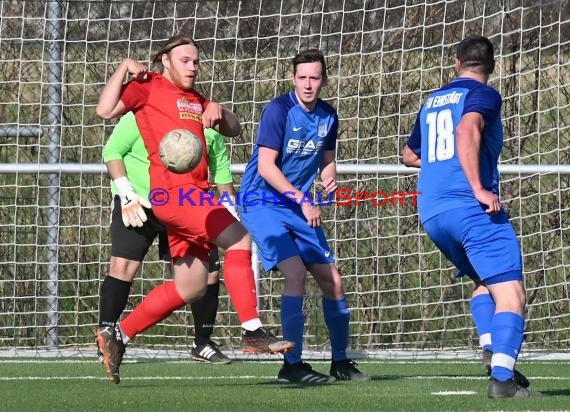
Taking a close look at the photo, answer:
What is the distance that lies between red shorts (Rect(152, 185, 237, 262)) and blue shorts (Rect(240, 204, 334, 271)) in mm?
895

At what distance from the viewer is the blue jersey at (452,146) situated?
21.0 feet

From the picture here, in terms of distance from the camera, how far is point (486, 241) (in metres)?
6.28

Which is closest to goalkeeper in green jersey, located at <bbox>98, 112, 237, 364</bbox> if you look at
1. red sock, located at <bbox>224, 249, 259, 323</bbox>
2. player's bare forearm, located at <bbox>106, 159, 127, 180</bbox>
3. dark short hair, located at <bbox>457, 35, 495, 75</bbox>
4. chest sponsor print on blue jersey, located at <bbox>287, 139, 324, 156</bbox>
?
player's bare forearm, located at <bbox>106, 159, 127, 180</bbox>

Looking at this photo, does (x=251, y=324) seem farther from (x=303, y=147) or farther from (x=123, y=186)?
(x=303, y=147)

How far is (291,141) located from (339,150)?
3.42m

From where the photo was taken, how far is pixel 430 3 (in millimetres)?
10586

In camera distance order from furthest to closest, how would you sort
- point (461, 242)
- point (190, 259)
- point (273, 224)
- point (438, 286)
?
point (438, 286), point (273, 224), point (190, 259), point (461, 242)

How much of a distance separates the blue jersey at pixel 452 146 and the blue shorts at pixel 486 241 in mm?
63

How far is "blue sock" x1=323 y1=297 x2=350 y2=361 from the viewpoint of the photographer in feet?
25.6

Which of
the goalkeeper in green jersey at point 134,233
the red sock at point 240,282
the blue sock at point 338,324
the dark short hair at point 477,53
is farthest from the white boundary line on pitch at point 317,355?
the dark short hair at point 477,53

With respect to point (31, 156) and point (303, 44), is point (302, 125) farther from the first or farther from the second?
point (31, 156)

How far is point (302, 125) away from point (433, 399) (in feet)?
6.60

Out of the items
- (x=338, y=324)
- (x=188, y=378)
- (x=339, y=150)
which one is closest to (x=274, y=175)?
(x=338, y=324)

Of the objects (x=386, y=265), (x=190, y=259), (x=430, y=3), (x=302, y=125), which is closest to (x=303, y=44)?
(x=430, y=3)
